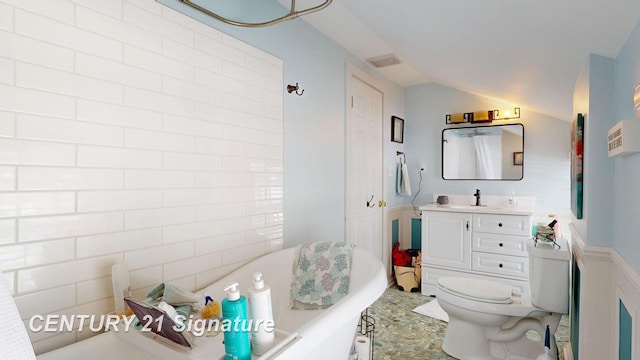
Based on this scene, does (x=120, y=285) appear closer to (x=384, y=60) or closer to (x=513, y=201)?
(x=384, y=60)

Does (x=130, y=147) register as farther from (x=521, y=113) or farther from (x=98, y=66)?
(x=521, y=113)

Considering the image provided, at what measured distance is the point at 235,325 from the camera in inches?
33.6

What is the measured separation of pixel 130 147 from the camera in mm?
1388

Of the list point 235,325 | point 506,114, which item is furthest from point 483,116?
point 235,325

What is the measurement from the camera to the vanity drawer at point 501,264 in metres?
3.04

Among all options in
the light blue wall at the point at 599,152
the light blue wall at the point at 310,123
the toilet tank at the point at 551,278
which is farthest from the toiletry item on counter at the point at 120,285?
the toilet tank at the point at 551,278

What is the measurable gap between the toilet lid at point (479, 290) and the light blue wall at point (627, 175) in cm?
86

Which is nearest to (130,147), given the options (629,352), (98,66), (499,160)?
(98,66)

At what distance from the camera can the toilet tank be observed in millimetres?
1948

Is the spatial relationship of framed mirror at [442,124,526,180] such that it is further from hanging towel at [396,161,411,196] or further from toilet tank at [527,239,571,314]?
toilet tank at [527,239,571,314]

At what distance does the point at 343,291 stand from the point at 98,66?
1.63 metres

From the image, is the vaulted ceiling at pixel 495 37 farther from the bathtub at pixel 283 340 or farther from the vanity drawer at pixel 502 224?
the bathtub at pixel 283 340

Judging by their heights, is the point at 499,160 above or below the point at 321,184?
above

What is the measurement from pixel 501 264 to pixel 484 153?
129 cm
